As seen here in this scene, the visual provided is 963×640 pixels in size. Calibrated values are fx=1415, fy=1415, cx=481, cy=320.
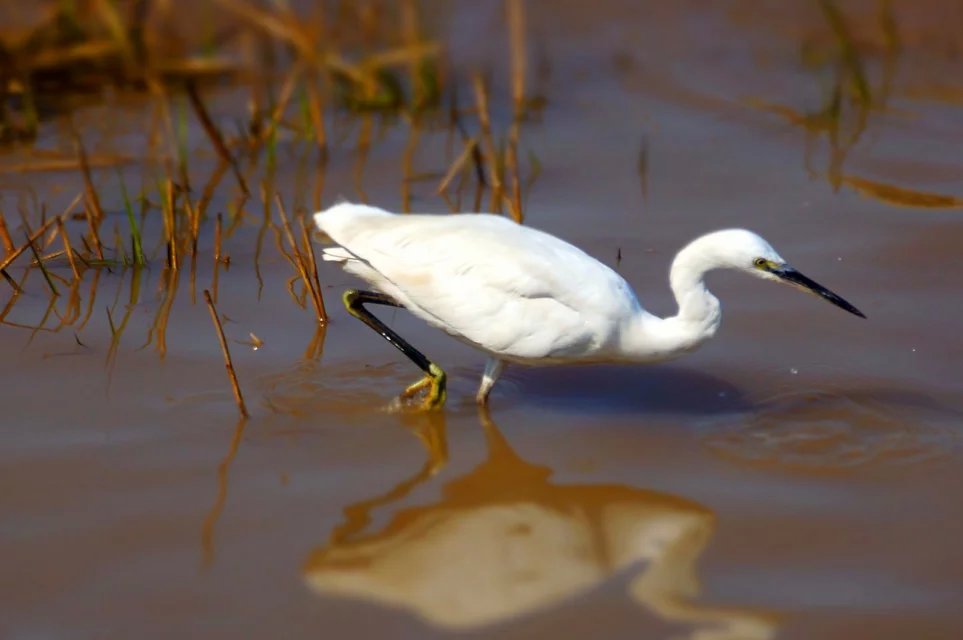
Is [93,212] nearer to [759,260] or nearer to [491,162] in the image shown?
[491,162]

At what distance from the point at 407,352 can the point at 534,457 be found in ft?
2.53

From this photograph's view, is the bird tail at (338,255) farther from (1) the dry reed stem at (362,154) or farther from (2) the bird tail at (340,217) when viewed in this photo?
(1) the dry reed stem at (362,154)

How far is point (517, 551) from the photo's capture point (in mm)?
4297

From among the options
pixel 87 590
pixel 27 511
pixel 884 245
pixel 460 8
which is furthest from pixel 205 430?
pixel 460 8

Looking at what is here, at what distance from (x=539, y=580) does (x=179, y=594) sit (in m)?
1.03

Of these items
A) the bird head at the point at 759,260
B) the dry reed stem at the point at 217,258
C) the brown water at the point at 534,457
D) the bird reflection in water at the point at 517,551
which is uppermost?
the bird head at the point at 759,260

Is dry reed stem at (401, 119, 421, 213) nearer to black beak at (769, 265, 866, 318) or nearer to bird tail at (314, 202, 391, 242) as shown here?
bird tail at (314, 202, 391, 242)

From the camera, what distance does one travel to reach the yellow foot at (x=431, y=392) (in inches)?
208

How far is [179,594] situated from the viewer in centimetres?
399

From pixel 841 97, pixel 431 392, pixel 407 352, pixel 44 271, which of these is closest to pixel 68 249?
pixel 44 271

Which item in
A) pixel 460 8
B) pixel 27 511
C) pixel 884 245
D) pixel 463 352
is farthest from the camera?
pixel 460 8

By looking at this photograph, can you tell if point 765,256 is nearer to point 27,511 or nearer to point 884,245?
point 884,245

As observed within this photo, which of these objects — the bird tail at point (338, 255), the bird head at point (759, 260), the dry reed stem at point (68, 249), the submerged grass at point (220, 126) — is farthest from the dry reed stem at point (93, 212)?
the bird head at point (759, 260)

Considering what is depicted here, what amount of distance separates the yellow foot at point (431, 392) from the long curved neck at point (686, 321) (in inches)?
28.4
